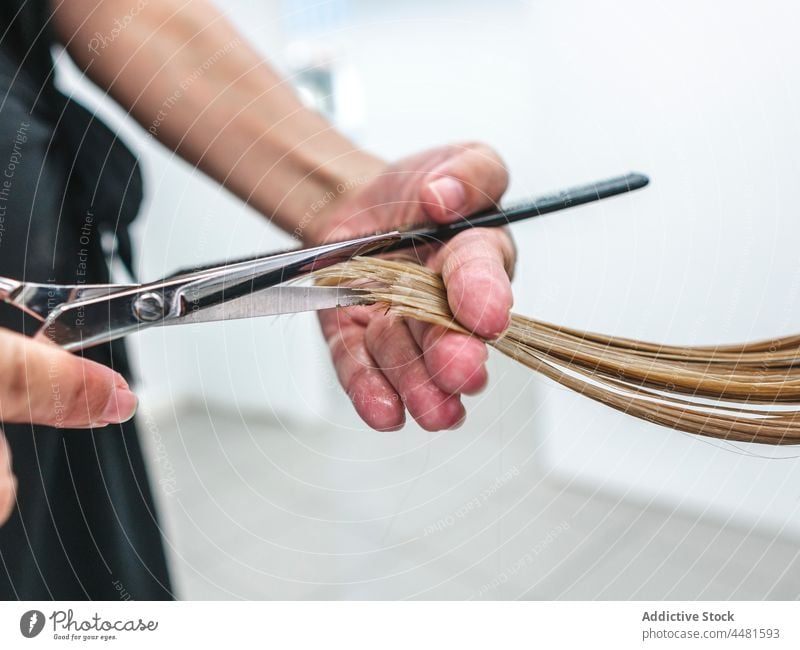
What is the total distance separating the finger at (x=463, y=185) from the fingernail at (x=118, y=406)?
9.0 inches

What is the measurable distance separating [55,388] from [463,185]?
0.92 feet

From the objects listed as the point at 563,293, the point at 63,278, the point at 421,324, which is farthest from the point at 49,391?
the point at 563,293

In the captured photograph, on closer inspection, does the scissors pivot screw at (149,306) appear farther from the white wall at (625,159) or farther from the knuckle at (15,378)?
the white wall at (625,159)

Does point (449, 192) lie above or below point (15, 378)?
above

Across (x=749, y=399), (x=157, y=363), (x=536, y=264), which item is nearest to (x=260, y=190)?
(x=536, y=264)

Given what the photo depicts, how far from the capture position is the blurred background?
46cm

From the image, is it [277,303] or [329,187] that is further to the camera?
[329,187]

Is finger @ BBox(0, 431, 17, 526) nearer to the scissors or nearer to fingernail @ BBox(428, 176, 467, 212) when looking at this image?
the scissors

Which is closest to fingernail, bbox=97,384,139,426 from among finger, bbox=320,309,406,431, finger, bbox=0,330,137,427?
finger, bbox=0,330,137,427

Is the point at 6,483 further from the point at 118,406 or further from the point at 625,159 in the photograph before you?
the point at 625,159

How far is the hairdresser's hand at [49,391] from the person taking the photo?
14.1 inches

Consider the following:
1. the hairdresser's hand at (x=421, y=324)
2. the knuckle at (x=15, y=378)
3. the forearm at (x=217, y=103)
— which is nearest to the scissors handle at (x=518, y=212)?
the hairdresser's hand at (x=421, y=324)

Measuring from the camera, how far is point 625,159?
537mm

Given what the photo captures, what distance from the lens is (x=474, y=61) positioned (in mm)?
583
